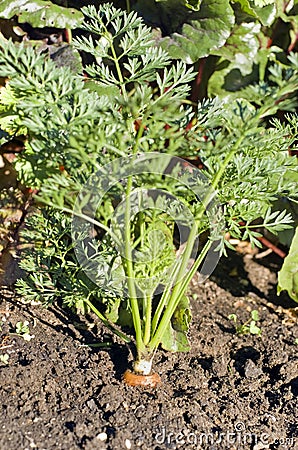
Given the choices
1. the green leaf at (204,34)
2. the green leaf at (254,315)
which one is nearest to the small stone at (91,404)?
the green leaf at (254,315)

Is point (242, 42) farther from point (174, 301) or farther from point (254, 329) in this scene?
point (174, 301)

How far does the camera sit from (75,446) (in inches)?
62.6

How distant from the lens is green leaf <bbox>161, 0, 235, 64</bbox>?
2.22 meters

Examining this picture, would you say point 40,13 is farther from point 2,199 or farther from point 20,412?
point 20,412

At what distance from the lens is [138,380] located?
1852 millimetres

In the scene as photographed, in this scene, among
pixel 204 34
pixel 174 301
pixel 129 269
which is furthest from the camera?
pixel 204 34

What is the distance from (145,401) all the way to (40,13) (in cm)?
127

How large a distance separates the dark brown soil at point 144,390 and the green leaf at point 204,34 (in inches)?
36.0

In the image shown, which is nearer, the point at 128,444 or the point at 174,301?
the point at 128,444

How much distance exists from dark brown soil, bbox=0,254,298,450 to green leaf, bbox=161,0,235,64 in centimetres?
91

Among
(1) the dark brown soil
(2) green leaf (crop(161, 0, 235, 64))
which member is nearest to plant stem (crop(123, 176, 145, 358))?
(1) the dark brown soil

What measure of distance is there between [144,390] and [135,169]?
25.9 inches

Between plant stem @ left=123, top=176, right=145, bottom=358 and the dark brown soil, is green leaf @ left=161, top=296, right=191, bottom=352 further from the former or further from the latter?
plant stem @ left=123, top=176, right=145, bottom=358

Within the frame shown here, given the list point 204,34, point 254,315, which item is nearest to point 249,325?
point 254,315
